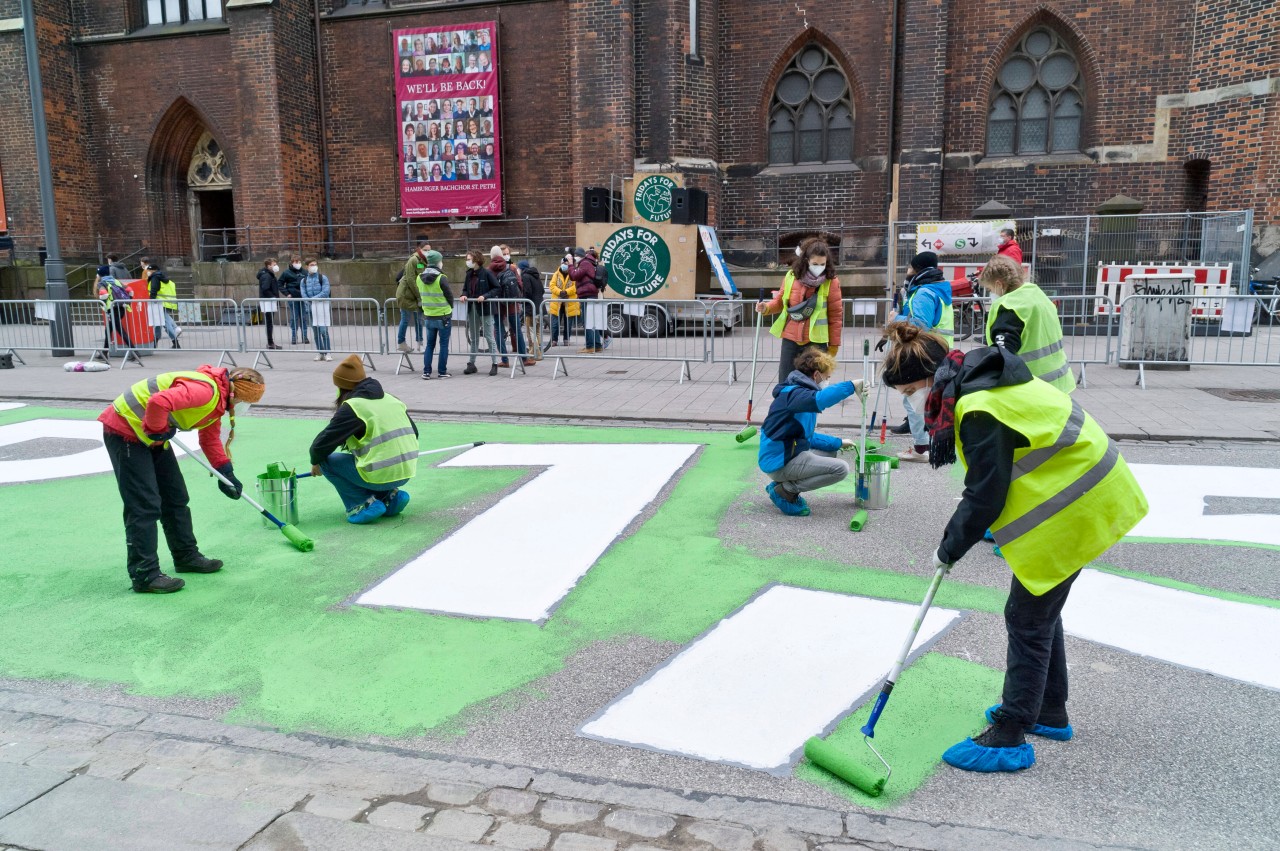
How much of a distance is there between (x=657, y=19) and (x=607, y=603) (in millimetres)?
18643

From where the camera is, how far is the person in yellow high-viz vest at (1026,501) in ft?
10.6

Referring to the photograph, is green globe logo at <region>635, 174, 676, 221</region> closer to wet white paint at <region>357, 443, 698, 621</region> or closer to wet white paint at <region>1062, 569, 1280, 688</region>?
wet white paint at <region>357, 443, 698, 621</region>

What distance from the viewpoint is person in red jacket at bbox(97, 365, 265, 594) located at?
5.06 metres

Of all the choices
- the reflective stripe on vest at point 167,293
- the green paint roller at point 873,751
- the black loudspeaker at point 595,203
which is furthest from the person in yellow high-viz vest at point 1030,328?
the reflective stripe on vest at point 167,293

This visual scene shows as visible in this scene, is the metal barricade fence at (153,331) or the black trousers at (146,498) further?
the metal barricade fence at (153,331)

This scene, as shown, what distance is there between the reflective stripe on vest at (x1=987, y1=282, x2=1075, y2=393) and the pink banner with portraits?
60.9ft

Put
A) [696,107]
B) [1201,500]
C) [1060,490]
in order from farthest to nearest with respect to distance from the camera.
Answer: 1. [696,107]
2. [1201,500]
3. [1060,490]

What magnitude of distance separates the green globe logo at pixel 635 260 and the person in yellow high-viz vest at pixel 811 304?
27.3 ft

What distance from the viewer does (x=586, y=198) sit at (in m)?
19.4

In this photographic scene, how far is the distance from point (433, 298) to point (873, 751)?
1076 cm

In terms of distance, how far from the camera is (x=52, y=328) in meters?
15.8

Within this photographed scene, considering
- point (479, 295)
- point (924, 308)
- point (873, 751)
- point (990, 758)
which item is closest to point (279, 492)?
point (873, 751)

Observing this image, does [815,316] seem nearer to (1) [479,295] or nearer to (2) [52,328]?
(1) [479,295]

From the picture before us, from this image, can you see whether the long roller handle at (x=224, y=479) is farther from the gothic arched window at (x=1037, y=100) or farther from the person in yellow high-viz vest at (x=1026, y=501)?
the gothic arched window at (x=1037, y=100)
